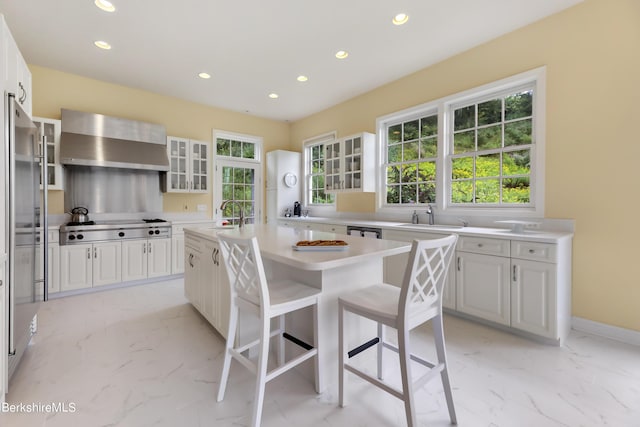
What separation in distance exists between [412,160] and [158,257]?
3.87 metres

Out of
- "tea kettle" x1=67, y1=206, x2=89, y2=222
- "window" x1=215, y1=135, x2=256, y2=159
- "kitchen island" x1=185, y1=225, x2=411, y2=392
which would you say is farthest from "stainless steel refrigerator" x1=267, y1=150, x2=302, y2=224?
"kitchen island" x1=185, y1=225, x2=411, y2=392

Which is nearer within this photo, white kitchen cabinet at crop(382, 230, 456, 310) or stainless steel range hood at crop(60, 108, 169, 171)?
white kitchen cabinet at crop(382, 230, 456, 310)

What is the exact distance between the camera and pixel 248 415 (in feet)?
5.20

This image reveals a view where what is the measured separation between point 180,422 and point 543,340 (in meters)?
2.72

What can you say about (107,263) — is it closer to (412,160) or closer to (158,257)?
(158,257)

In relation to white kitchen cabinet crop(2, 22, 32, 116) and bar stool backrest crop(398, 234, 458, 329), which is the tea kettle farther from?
bar stool backrest crop(398, 234, 458, 329)

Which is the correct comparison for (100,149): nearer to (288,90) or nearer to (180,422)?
(288,90)

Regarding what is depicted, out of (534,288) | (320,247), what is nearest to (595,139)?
(534,288)

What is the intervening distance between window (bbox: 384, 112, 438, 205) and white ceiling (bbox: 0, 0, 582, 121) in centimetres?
71

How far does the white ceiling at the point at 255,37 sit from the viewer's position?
257 centimetres

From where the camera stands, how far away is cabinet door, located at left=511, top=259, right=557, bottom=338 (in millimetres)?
2295

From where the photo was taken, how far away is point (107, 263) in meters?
3.76

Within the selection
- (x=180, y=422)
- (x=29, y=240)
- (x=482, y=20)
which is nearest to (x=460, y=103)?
(x=482, y=20)

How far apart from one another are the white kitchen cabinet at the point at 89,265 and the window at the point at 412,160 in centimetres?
389
